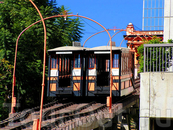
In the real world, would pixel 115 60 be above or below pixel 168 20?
below

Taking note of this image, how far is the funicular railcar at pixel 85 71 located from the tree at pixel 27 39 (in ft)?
34.5

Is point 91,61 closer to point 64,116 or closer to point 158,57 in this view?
point 64,116

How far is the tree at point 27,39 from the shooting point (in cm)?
3881

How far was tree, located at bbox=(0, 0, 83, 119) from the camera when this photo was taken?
38.8 m

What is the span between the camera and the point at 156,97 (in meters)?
14.8

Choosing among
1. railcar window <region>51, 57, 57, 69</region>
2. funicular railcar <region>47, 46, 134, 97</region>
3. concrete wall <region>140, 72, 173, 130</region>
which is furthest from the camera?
railcar window <region>51, 57, 57, 69</region>

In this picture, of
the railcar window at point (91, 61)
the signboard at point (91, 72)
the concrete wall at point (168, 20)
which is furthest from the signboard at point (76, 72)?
the concrete wall at point (168, 20)

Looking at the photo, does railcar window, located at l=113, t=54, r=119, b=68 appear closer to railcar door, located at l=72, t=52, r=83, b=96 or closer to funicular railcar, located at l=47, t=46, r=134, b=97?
funicular railcar, located at l=47, t=46, r=134, b=97

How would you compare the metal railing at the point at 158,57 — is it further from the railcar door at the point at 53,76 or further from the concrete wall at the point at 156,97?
the railcar door at the point at 53,76

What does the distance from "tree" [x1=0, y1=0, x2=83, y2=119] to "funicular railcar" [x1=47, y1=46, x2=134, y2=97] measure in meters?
10.5

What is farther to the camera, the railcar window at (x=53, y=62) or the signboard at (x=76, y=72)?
the railcar window at (x=53, y=62)

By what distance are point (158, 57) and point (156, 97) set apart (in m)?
2.06

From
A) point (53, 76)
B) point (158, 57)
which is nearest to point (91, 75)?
point (53, 76)

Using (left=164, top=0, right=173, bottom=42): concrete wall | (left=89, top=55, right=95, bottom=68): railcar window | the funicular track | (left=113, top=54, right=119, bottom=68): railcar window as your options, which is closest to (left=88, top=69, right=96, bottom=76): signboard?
(left=89, top=55, right=95, bottom=68): railcar window
